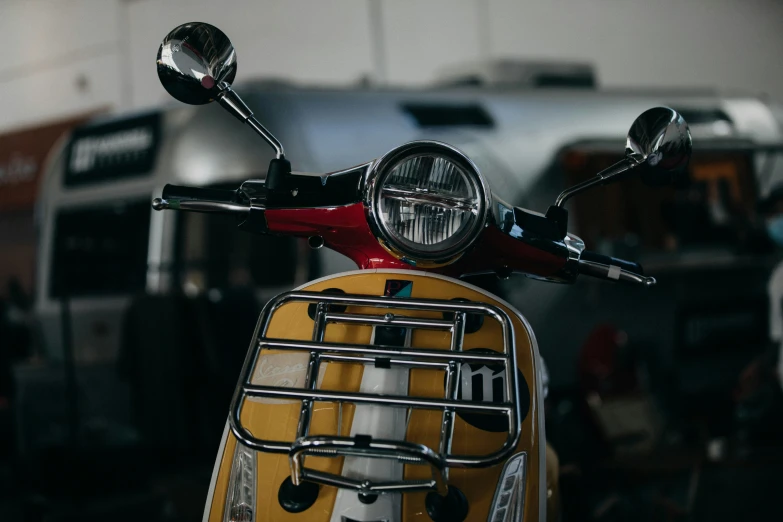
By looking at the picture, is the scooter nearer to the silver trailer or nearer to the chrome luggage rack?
the chrome luggage rack

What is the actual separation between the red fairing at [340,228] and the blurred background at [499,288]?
6.08 ft

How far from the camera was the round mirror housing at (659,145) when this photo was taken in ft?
5.76

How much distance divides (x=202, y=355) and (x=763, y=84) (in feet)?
20.0

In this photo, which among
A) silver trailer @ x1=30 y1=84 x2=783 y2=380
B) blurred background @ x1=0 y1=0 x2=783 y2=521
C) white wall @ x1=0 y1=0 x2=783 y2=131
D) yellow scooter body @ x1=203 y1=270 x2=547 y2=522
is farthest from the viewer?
white wall @ x1=0 y1=0 x2=783 y2=131

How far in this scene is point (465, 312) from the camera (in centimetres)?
151

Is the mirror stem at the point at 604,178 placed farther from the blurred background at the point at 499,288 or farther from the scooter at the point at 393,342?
the blurred background at the point at 499,288

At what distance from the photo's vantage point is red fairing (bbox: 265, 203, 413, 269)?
168 cm

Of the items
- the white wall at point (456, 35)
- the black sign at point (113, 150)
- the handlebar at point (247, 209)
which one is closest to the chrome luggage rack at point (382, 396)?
the handlebar at point (247, 209)

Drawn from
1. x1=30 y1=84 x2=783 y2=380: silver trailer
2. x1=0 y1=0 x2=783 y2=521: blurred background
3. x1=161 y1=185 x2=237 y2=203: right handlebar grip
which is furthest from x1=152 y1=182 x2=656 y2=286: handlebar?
x1=30 y1=84 x2=783 y2=380: silver trailer

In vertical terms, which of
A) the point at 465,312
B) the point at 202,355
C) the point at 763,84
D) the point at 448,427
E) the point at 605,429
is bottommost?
the point at 605,429

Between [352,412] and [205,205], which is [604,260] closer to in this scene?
[352,412]

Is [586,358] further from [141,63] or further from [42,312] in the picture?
[141,63]

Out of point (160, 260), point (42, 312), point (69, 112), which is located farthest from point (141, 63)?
point (160, 260)

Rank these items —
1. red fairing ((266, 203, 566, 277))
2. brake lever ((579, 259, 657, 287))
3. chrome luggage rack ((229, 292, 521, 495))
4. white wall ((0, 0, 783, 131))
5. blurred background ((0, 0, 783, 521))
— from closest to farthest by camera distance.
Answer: chrome luggage rack ((229, 292, 521, 495)), red fairing ((266, 203, 566, 277)), brake lever ((579, 259, 657, 287)), blurred background ((0, 0, 783, 521)), white wall ((0, 0, 783, 131))
